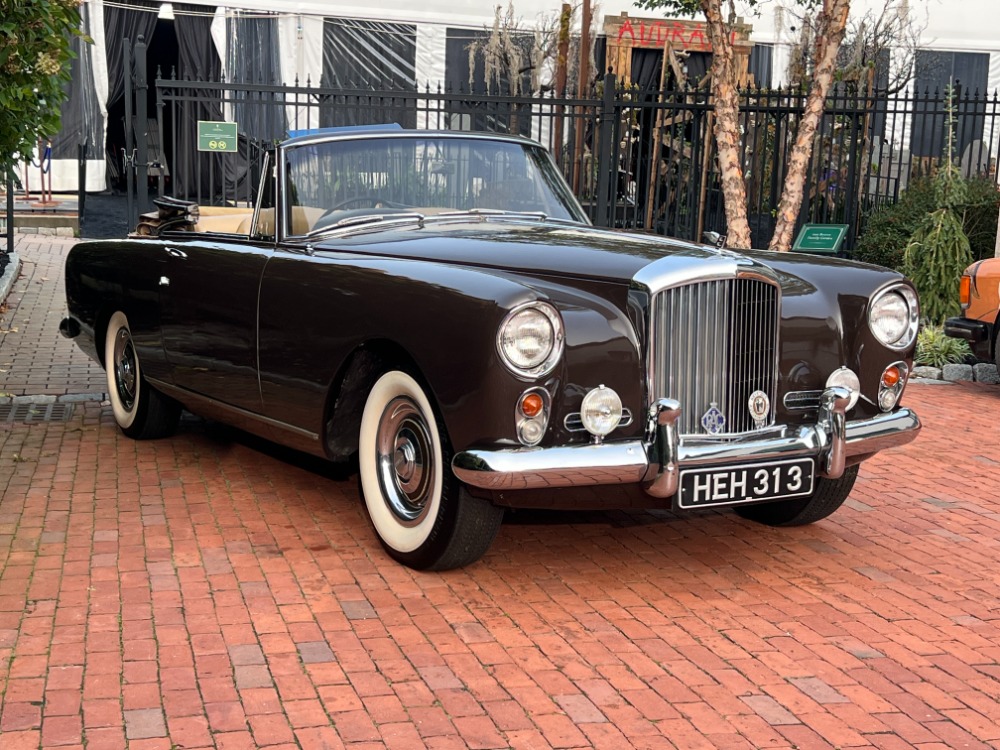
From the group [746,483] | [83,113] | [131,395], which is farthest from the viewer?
[83,113]

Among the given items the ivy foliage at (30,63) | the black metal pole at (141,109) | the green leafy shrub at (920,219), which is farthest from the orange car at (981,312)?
the black metal pole at (141,109)

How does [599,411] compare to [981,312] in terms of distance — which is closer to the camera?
[599,411]

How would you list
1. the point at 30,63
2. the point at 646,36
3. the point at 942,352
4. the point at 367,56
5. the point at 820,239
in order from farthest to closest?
the point at 646,36
the point at 367,56
the point at 820,239
the point at 942,352
the point at 30,63

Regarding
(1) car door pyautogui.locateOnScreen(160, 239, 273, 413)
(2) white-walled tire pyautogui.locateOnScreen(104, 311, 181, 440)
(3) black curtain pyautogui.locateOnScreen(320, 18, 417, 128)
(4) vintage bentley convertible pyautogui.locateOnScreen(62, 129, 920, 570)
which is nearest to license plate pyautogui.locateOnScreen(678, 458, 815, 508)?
(4) vintage bentley convertible pyautogui.locateOnScreen(62, 129, 920, 570)

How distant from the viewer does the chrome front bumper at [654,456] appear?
396 cm

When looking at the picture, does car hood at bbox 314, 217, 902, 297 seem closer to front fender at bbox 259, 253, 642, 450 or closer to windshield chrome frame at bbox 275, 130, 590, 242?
front fender at bbox 259, 253, 642, 450

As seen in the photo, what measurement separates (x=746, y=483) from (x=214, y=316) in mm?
2642

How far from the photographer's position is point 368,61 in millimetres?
18844

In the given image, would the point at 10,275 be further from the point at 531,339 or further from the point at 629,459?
the point at 629,459

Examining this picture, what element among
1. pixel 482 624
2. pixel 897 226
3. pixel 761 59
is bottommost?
pixel 482 624

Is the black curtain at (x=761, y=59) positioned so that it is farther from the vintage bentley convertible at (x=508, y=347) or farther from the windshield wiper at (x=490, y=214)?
the windshield wiper at (x=490, y=214)

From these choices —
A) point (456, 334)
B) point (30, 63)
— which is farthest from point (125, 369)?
point (456, 334)

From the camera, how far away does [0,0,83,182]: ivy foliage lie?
760 centimetres

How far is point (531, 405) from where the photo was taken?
4.02 metres
